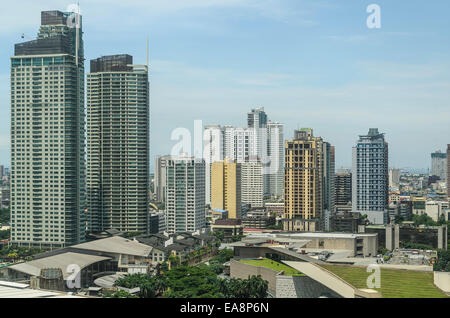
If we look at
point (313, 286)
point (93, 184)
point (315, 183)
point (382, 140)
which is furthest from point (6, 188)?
point (313, 286)

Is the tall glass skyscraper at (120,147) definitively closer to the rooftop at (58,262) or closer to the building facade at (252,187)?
the rooftop at (58,262)

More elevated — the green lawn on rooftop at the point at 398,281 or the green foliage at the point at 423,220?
the green lawn on rooftop at the point at 398,281

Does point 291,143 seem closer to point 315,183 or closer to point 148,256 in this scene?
point 315,183

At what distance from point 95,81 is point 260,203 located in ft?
24.7

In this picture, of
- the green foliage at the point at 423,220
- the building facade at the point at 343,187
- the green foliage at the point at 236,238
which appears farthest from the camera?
the building facade at the point at 343,187

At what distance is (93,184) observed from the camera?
Result: 1120 cm

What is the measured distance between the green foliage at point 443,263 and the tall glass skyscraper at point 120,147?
17.8ft

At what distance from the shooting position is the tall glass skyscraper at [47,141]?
9766 mm

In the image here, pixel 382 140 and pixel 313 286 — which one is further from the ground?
pixel 382 140

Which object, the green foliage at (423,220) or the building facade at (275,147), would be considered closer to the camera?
the building facade at (275,147)

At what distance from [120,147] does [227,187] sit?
4430mm

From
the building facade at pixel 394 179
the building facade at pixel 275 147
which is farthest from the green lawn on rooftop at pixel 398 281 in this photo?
the building facade at pixel 394 179

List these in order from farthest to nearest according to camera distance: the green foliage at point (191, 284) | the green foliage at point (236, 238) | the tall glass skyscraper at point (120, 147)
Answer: the green foliage at point (236, 238) < the tall glass skyscraper at point (120, 147) < the green foliage at point (191, 284)

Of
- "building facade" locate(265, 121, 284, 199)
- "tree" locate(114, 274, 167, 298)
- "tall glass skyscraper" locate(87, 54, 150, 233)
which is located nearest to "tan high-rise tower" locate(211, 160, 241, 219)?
"building facade" locate(265, 121, 284, 199)
